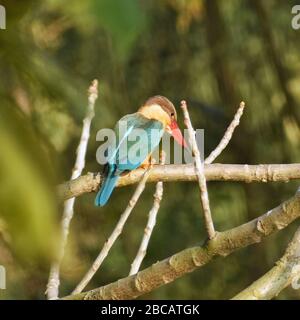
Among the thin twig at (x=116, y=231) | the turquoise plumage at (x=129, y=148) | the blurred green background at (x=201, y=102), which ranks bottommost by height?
the thin twig at (x=116, y=231)

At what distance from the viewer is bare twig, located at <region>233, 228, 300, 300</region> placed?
1.11 metres

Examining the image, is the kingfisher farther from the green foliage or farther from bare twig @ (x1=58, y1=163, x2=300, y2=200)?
the green foliage

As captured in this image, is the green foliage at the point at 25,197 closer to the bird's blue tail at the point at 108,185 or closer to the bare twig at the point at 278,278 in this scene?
the bare twig at the point at 278,278

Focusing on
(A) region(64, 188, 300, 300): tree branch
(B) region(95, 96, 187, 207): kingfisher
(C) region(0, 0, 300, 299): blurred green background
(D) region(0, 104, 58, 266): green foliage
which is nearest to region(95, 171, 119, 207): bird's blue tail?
(B) region(95, 96, 187, 207): kingfisher

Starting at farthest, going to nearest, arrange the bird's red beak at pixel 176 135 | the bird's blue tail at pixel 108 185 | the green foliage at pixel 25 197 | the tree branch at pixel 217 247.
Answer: the bird's red beak at pixel 176 135, the bird's blue tail at pixel 108 185, the tree branch at pixel 217 247, the green foliage at pixel 25 197

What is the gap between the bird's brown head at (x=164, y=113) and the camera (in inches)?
88.4

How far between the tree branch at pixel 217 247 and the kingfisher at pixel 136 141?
498mm

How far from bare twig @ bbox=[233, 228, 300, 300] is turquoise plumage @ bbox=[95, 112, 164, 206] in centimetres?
56

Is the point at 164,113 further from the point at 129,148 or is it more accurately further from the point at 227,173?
the point at 227,173

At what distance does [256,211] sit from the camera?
140 inches

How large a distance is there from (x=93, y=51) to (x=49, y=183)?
3510 mm

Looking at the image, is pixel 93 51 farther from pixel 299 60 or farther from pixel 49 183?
pixel 49 183

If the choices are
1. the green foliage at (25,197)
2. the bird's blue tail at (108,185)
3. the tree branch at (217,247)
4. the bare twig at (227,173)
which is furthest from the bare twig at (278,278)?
the green foliage at (25,197)
